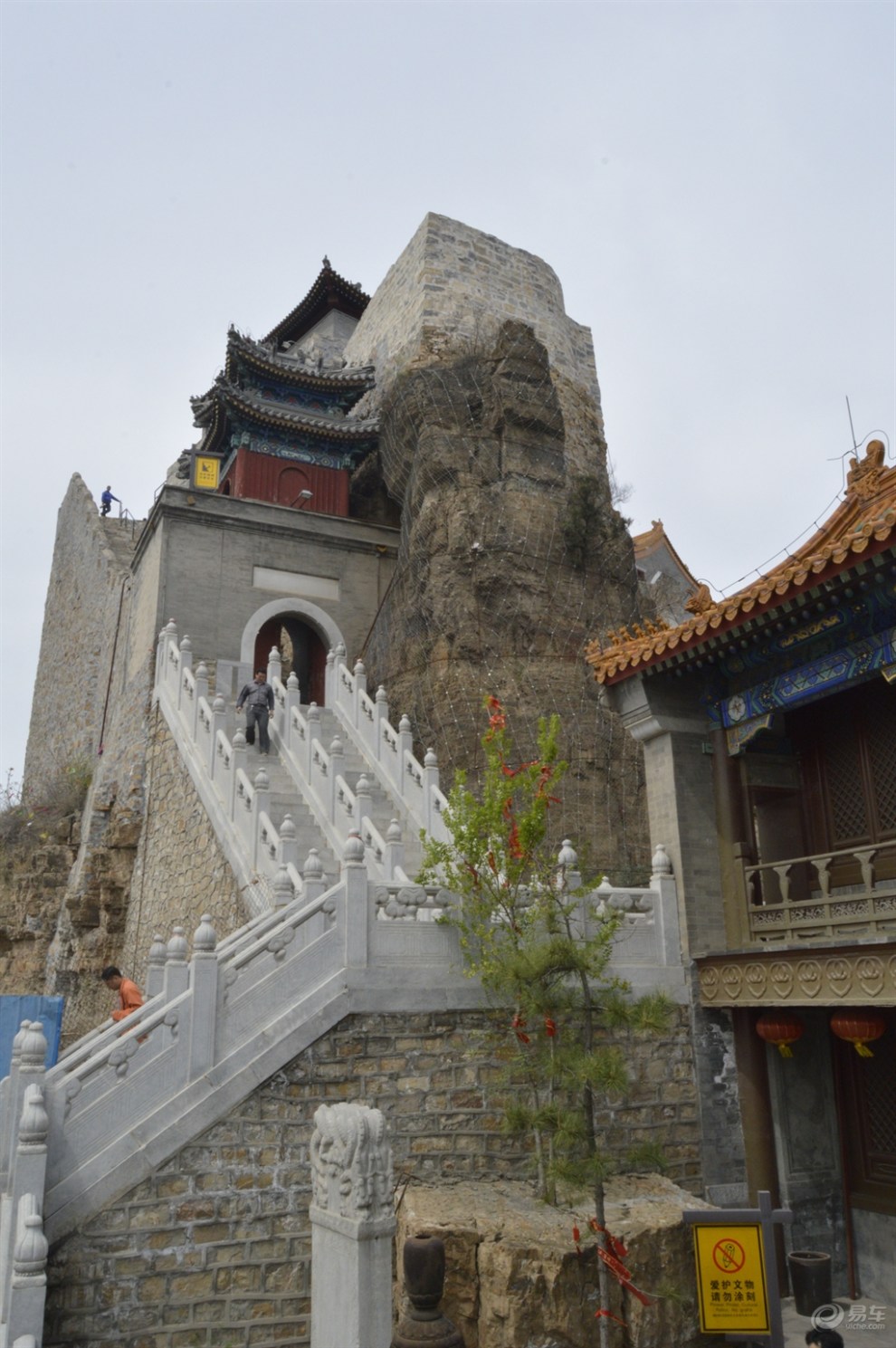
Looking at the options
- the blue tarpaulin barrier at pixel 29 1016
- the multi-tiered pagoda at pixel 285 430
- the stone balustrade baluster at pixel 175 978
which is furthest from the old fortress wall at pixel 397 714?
the blue tarpaulin barrier at pixel 29 1016

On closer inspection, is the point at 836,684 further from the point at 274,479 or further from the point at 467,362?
the point at 274,479

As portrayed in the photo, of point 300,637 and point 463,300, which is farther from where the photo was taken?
point 463,300

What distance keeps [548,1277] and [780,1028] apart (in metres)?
3.16

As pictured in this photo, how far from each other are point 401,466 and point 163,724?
7.14 meters

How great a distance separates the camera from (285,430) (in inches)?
833

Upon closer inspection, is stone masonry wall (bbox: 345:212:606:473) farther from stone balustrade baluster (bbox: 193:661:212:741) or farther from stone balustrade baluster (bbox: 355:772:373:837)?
stone balustrade baluster (bbox: 355:772:373:837)

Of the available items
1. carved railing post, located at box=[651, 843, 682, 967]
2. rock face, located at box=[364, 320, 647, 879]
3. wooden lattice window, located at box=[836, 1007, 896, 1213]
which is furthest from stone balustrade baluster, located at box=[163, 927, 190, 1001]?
rock face, located at box=[364, 320, 647, 879]

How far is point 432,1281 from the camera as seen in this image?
497 centimetres

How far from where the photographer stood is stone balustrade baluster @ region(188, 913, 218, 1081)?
22.7ft

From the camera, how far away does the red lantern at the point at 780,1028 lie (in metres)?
8.48

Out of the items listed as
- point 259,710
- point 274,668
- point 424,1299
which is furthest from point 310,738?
point 424,1299

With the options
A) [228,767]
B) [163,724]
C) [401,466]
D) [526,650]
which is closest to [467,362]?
[401,466]

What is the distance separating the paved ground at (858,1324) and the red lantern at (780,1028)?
1.88 metres

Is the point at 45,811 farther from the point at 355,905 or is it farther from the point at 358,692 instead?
the point at 355,905
